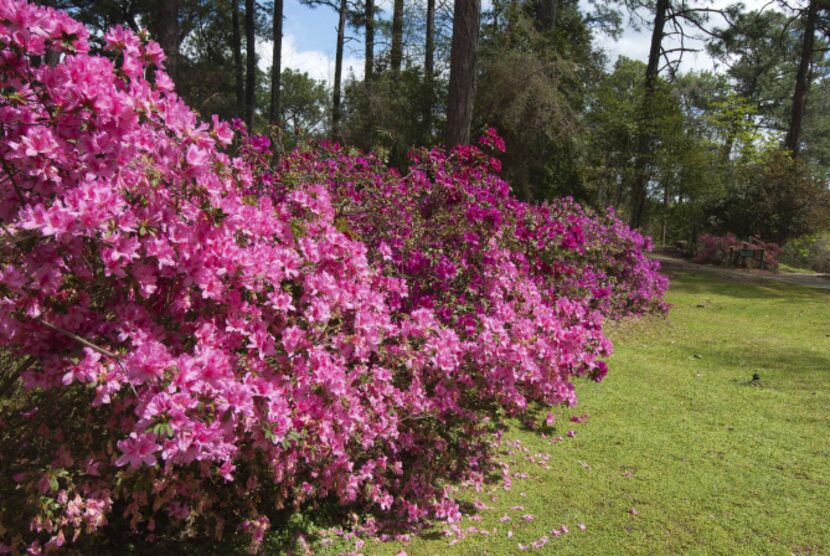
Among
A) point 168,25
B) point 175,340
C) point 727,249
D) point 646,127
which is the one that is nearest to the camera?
point 175,340

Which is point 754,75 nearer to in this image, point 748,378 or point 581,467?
point 748,378

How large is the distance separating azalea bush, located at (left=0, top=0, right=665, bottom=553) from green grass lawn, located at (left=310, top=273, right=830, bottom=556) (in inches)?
21.0

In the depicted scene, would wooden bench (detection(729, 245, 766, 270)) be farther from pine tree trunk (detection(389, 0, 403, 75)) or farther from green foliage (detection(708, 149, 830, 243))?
pine tree trunk (detection(389, 0, 403, 75))

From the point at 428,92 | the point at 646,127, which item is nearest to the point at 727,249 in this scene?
the point at 646,127

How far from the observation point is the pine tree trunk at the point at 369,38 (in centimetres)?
1677

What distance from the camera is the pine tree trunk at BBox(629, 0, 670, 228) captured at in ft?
52.6

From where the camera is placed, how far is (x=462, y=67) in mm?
8305

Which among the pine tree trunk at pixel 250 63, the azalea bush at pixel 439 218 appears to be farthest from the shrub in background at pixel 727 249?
the pine tree trunk at pixel 250 63

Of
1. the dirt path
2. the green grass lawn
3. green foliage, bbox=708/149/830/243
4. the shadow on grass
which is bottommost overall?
the green grass lawn

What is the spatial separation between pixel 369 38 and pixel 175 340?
63.4ft

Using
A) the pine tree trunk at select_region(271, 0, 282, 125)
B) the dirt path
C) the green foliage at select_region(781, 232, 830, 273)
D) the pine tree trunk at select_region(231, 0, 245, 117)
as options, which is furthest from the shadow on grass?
the pine tree trunk at select_region(231, 0, 245, 117)

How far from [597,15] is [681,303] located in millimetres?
13856

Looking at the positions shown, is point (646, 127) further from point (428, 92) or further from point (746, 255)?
point (428, 92)

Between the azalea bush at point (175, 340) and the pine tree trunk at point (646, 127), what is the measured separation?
14324 mm
